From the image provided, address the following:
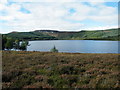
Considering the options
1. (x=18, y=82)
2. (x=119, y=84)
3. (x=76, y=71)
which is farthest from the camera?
(x=76, y=71)

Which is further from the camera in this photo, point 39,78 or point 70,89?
point 39,78

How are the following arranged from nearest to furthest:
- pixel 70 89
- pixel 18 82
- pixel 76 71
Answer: pixel 70 89
pixel 18 82
pixel 76 71

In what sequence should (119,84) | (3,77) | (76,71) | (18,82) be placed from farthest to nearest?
→ 1. (76,71)
2. (3,77)
3. (18,82)
4. (119,84)

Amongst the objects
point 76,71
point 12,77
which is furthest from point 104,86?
point 12,77

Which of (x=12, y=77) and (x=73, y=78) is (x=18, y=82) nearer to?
(x=12, y=77)

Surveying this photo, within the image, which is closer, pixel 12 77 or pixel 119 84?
pixel 119 84

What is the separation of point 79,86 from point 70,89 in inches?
21.0

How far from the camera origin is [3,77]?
7.57 metres

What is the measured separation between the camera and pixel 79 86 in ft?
20.5

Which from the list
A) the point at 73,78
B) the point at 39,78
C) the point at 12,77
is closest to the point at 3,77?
the point at 12,77

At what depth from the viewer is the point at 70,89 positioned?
5.94 m

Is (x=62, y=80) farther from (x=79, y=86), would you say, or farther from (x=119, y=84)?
(x=119, y=84)

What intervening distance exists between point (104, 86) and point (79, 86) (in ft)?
3.65

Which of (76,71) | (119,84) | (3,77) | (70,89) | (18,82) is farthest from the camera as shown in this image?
(76,71)
